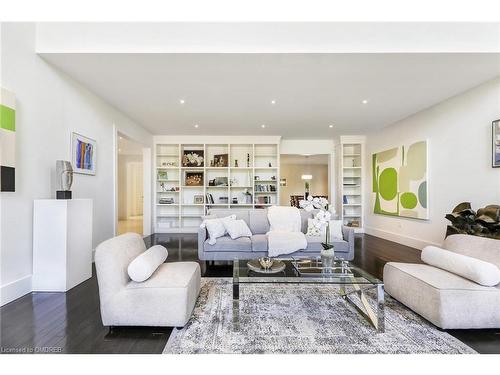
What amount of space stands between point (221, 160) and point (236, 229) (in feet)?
11.4

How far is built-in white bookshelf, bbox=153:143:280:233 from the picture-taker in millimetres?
6734

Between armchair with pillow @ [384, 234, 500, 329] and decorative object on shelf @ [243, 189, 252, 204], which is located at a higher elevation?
decorative object on shelf @ [243, 189, 252, 204]

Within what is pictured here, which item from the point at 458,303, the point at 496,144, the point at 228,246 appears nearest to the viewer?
the point at 458,303

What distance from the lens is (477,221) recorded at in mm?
3232

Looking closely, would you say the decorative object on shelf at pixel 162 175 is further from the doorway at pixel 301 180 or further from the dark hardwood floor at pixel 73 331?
the doorway at pixel 301 180

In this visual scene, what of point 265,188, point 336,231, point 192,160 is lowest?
point 336,231

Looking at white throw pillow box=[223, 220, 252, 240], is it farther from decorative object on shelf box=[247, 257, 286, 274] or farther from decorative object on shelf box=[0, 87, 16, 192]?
decorative object on shelf box=[0, 87, 16, 192]

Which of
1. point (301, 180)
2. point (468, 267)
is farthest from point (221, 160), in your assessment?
point (468, 267)

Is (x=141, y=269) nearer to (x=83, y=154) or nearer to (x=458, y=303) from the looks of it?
(x=458, y=303)

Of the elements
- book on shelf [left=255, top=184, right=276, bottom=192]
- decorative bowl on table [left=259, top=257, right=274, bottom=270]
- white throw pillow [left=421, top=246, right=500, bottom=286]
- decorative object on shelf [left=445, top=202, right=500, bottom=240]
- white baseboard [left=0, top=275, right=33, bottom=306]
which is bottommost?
white baseboard [left=0, top=275, right=33, bottom=306]

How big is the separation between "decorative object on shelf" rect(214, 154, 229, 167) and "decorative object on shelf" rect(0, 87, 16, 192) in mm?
4526

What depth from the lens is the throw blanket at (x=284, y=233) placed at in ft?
A: 11.2

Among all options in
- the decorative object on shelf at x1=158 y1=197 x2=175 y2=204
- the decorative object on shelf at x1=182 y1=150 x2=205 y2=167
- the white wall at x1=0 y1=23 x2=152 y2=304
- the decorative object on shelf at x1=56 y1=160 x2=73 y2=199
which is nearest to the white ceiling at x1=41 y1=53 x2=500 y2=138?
the white wall at x1=0 y1=23 x2=152 y2=304
